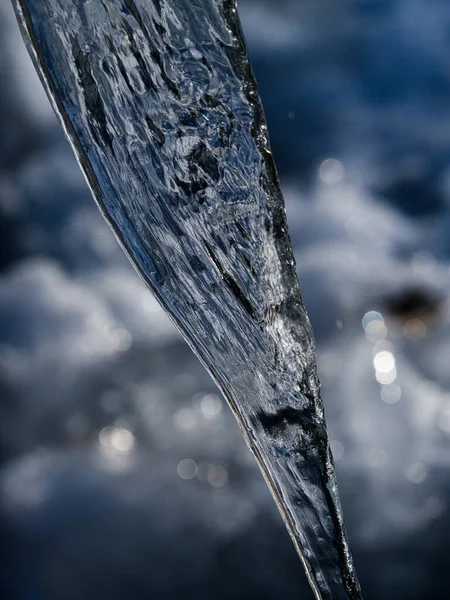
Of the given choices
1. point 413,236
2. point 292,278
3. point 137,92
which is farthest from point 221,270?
point 413,236

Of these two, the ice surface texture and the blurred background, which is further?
the blurred background

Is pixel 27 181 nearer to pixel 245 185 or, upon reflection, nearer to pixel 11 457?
pixel 11 457

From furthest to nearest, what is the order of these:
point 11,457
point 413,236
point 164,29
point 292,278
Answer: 1. point 413,236
2. point 11,457
3. point 292,278
4. point 164,29

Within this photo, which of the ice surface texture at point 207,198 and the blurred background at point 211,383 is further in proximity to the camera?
the blurred background at point 211,383

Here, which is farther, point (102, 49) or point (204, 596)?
point (204, 596)
